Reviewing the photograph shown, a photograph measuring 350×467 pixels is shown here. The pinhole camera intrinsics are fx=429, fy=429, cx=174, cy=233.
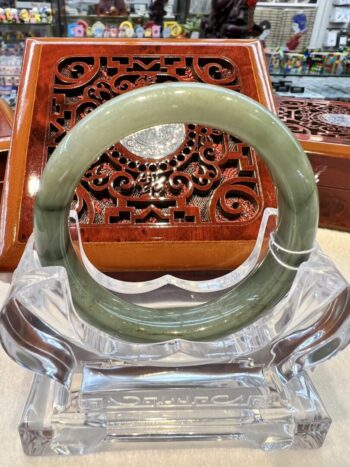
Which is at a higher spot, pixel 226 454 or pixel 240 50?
pixel 240 50

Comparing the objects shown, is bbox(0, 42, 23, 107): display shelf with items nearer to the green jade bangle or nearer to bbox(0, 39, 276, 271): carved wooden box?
bbox(0, 39, 276, 271): carved wooden box

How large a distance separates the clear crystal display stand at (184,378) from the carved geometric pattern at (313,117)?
23.5 inches

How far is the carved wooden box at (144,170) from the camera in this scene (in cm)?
75

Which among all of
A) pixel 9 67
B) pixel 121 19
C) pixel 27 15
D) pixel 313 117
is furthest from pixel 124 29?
pixel 313 117

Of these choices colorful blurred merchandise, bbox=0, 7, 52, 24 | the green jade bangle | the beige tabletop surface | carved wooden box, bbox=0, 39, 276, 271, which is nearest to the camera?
the green jade bangle

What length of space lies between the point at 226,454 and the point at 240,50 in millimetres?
784

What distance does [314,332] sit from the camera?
527 mm

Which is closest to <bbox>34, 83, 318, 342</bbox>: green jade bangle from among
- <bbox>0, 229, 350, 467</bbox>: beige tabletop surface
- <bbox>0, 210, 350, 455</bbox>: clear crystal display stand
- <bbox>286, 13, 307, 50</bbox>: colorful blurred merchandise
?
<bbox>0, 210, 350, 455</bbox>: clear crystal display stand

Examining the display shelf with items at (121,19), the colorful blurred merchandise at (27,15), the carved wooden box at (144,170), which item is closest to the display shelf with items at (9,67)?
the colorful blurred merchandise at (27,15)

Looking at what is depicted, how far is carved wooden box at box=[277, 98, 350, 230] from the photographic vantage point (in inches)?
39.0

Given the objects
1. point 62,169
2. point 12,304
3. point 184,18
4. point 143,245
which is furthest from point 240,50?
point 184,18

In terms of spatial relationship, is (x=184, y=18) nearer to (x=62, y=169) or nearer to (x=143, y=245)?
(x=143, y=245)

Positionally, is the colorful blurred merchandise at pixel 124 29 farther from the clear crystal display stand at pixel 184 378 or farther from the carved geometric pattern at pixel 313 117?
the clear crystal display stand at pixel 184 378

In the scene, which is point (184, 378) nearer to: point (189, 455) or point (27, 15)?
point (189, 455)
